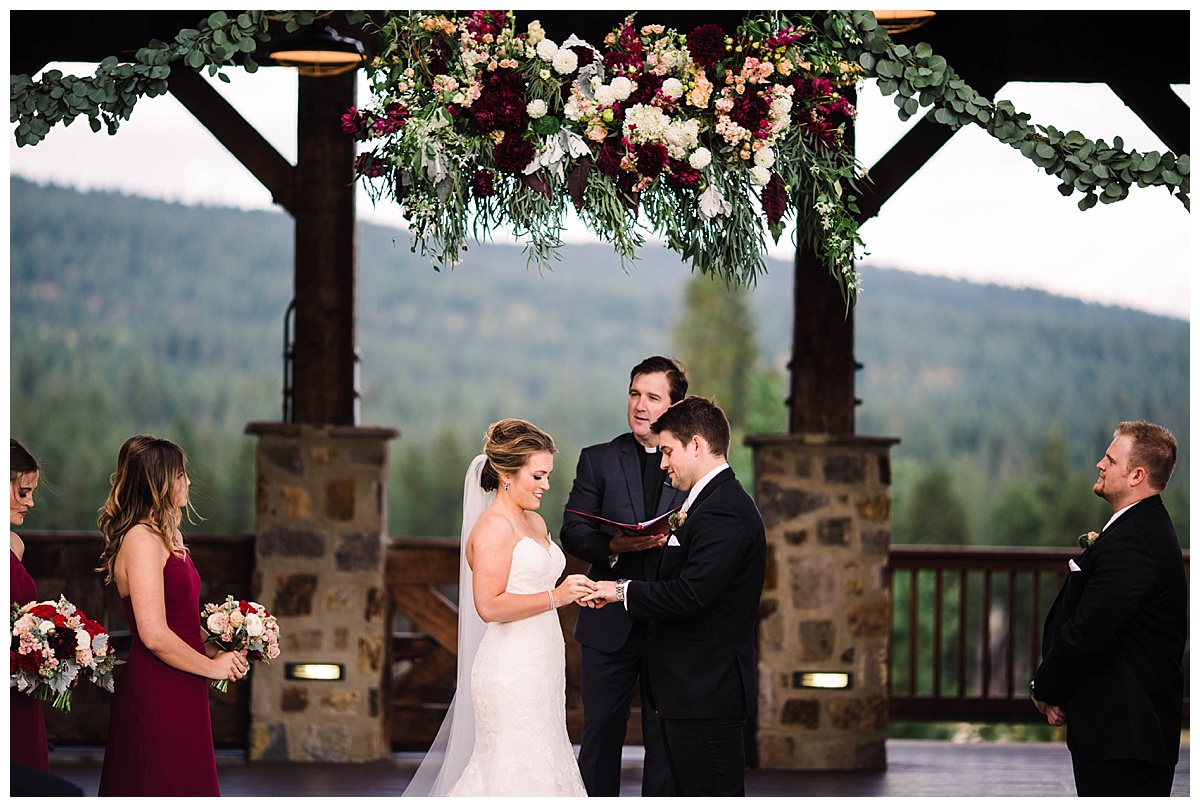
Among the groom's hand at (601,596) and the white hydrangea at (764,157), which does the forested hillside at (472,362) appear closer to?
the groom's hand at (601,596)

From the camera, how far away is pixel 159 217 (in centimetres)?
1742

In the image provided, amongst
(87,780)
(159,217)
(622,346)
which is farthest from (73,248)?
(87,780)

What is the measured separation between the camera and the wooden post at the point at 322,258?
565cm

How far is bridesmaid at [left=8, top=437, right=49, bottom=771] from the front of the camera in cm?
357

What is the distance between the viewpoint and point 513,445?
12.4 ft

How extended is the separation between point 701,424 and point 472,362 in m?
15.0

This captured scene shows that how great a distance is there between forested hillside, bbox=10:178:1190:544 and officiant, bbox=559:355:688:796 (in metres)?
12.3

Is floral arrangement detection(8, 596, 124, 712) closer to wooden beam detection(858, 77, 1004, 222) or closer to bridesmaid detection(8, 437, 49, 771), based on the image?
bridesmaid detection(8, 437, 49, 771)

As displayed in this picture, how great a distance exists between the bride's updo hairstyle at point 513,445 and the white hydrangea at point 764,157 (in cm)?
97

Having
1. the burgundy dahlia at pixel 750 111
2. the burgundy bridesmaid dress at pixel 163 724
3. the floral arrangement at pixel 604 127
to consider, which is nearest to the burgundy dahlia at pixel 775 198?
the floral arrangement at pixel 604 127

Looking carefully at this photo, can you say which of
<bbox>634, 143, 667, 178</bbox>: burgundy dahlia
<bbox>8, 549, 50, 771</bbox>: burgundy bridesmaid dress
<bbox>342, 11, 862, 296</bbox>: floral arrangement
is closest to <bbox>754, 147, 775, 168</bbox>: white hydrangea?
<bbox>342, 11, 862, 296</bbox>: floral arrangement

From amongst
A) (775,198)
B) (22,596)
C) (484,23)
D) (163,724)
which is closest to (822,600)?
(775,198)

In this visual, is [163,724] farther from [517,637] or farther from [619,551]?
[619,551]
